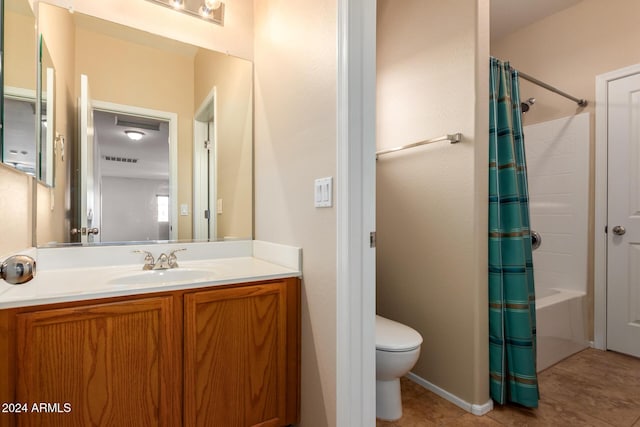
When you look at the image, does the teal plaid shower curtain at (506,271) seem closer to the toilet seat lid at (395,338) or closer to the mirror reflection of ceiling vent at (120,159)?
the toilet seat lid at (395,338)

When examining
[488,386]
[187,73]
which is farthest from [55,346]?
[488,386]

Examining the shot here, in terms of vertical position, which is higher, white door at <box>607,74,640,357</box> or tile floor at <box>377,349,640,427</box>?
white door at <box>607,74,640,357</box>

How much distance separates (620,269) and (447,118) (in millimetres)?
1861

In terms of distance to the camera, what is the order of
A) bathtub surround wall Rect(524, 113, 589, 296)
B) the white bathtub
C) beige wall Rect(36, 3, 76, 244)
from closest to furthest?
1. beige wall Rect(36, 3, 76, 244)
2. the white bathtub
3. bathtub surround wall Rect(524, 113, 589, 296)

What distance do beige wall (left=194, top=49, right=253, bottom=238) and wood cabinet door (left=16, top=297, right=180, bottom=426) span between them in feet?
2.47

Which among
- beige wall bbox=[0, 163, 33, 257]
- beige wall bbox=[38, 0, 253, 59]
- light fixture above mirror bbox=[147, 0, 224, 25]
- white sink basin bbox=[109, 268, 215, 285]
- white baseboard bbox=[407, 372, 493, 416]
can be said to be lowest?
white baseboard bbox=[407, 372, 493, 416]

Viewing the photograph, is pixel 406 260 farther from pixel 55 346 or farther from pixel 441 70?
Result: pixel 55 346

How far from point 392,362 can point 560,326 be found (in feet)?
5.02

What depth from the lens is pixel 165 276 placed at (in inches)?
58.6

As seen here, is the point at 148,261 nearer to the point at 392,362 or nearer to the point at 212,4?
the point at 392,362

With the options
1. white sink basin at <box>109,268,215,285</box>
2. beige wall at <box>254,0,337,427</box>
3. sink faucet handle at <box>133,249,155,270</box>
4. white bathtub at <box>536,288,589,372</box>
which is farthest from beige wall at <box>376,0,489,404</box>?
sink faucet handle at <box>133,249,155,270</box>

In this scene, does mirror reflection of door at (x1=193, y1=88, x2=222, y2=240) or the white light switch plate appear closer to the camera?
the white light switch plate

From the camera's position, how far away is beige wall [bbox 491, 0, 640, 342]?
2.31m

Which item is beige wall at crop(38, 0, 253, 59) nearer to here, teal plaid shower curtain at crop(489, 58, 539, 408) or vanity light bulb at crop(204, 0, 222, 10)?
vanity light bulb at crop(204, 0, 222, 10)
